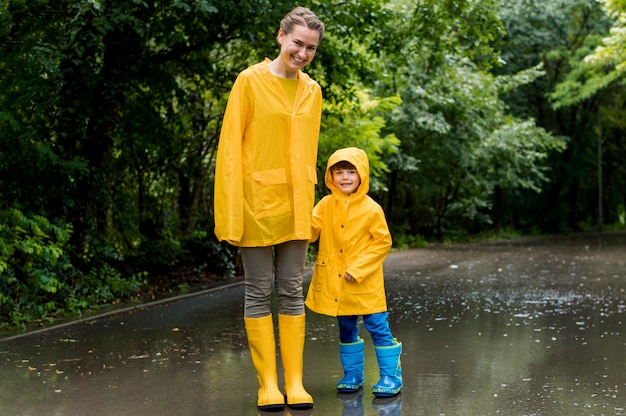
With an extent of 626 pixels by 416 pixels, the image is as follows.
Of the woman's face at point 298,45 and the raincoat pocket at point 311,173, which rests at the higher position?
the woman's face at point 298,45

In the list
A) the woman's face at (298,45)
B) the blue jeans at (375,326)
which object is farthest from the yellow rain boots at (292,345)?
the woman's face at (298,45)

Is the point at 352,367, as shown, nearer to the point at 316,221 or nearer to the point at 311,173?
the point at 316,221

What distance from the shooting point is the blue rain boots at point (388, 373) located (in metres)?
5.44

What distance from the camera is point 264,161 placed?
523 centimetres

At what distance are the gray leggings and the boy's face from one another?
1.53 ft

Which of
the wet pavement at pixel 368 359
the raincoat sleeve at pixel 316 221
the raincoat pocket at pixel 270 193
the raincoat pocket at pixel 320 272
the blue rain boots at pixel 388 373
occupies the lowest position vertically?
the wet pavement at pixel 368 359

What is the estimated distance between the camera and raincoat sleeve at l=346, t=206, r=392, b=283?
548cm

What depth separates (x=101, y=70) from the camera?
11.0m

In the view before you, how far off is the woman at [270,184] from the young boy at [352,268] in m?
0.31

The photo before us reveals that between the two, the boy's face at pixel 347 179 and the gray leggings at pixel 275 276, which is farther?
the boy's face at pixel 347 179

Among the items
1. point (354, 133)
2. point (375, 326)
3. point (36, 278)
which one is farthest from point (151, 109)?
point (375, 326)

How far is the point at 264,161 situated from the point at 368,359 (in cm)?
217

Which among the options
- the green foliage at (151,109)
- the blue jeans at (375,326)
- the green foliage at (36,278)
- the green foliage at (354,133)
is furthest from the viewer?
the green foliage at (354,133)

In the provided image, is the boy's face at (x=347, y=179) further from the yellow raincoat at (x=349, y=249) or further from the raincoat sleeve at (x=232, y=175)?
the raincoat sleeve at (x=232, y=175)
